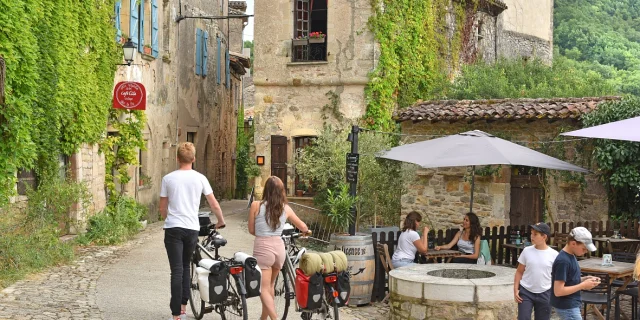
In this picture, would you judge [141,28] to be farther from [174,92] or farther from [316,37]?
[316,37]

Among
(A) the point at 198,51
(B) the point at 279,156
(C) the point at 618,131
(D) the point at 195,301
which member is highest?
(A) the point at 198,51

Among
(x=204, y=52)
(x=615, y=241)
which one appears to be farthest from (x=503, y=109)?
(x=204, y=52)

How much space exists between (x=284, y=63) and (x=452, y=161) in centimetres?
940

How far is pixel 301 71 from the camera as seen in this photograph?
65.8 feet

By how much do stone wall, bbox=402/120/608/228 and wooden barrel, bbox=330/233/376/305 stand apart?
5.62m

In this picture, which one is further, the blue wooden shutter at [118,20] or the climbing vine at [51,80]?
the blue wooden shutter at [118,20]

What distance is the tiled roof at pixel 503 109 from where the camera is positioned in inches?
555

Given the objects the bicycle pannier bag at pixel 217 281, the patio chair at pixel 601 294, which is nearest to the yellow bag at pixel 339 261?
the bicycle pannier bag at pixel 217 281

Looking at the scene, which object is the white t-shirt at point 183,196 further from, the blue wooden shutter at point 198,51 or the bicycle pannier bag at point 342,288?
the blue wooden shutter at point 198,51

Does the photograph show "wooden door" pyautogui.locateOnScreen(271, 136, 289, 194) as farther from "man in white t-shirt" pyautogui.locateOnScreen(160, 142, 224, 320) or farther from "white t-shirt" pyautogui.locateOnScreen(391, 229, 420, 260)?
"man in white t-shirt" pyautogui.locateOnScreen(160, 142, 224, 320)

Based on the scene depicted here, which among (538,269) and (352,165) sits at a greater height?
(352,165)

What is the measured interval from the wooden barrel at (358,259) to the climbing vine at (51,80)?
14.7 ft

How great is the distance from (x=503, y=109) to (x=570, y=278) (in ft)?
27.8

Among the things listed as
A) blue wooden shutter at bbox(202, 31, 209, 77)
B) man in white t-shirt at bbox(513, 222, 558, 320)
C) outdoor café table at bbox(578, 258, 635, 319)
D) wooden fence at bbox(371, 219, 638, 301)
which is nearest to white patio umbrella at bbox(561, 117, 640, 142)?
outdoor café table at bbox(578, 258, 635, 319)
